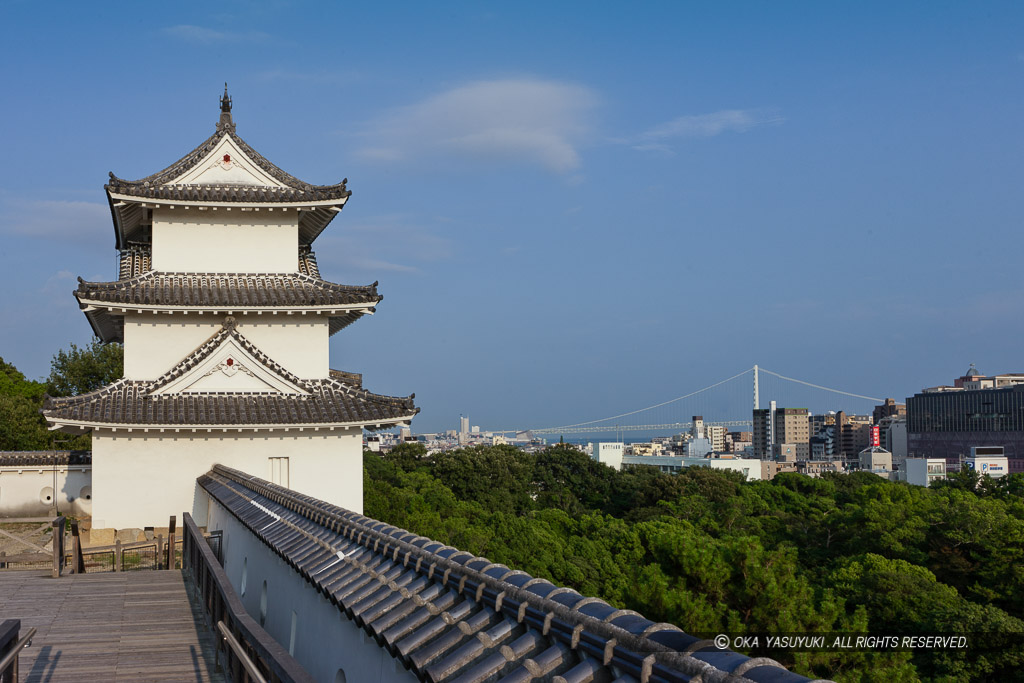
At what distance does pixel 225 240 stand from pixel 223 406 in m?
3.61

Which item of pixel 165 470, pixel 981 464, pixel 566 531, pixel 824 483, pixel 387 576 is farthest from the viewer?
pixel 981 464

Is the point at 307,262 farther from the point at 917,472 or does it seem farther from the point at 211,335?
the point at 917,472

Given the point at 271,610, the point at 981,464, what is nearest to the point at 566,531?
the point at 271,610

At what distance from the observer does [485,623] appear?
11.2 feet

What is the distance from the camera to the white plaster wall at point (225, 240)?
17.0 metres

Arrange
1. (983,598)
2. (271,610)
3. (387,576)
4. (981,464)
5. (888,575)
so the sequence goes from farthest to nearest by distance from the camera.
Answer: (981,464), (983,598), (888,575), (271,610), (387,576)

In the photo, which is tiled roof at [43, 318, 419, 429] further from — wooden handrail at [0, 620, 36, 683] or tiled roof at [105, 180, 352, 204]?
wooden handrail at [0, 620, 36, 683]

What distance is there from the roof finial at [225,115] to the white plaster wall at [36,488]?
9.64 meters

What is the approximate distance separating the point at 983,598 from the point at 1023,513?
7.43 meters

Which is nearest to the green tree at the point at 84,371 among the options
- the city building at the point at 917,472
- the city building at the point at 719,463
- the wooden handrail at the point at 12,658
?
the wooden handrail at the point at 12,658

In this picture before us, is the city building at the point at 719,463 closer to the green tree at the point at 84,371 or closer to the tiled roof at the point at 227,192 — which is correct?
the green tree at the point at 84,371

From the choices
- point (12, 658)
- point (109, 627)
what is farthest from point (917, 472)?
point (12, 658)

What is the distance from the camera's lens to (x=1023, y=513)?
36250 millimetres

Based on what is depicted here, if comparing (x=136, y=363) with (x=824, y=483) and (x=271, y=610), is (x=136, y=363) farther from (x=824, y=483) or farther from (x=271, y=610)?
(x=824, y=483)
